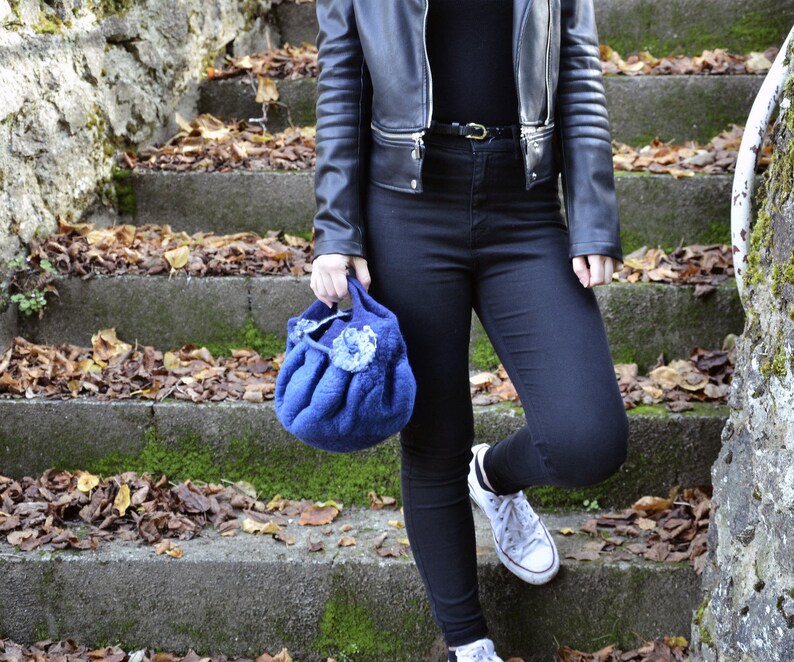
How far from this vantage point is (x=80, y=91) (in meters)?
3.77

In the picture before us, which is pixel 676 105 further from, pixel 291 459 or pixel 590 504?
pixel 291 459

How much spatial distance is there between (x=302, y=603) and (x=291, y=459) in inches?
21.9

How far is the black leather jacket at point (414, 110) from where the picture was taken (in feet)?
6.53

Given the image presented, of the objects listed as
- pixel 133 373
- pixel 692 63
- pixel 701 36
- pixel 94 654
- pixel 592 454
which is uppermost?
pixel 701 36

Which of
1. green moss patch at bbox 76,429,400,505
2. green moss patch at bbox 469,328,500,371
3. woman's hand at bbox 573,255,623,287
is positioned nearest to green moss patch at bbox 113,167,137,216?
green moss patch at bbox 76,429,400,505

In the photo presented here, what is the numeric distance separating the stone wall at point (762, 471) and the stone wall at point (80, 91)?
2.71 m

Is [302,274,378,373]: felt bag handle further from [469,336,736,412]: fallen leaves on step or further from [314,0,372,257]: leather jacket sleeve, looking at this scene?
[469,336,736,412]: fallen leaves on step

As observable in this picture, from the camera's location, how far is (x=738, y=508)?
6.68 feet

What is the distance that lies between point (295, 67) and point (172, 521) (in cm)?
275

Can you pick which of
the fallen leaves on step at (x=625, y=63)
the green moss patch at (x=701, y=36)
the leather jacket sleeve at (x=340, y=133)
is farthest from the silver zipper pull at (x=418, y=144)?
the green moss patch at (x=701, y=36)

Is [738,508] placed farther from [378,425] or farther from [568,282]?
[378,425]

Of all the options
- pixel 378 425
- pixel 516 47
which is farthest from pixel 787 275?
pixel 378 425

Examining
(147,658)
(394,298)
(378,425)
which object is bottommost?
(147,658)

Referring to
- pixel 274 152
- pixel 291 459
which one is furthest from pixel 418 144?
pixel 274 152
